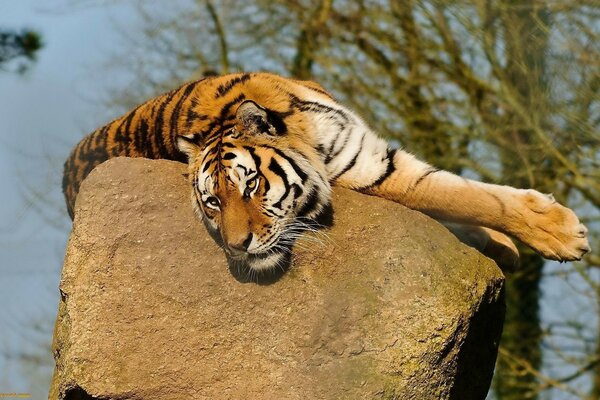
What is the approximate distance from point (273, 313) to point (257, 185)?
0.58 meters

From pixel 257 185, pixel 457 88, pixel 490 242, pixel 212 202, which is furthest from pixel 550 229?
pixel 457 88

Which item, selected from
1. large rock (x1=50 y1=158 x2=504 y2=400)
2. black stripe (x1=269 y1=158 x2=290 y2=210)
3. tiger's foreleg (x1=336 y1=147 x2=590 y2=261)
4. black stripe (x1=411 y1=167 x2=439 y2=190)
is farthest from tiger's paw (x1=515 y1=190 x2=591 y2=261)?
black stripe (x1=269 y1=158 x2=290 y2=210)

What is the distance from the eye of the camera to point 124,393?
10.5 feet

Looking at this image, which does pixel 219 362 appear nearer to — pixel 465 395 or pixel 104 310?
pixel 104 310

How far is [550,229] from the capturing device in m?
3.56

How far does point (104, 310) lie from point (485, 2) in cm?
419

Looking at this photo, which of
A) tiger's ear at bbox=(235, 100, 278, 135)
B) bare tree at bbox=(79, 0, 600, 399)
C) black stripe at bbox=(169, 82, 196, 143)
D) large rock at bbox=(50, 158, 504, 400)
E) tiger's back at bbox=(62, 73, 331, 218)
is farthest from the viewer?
bare tree at bbox=(79, 0, 600, 399)

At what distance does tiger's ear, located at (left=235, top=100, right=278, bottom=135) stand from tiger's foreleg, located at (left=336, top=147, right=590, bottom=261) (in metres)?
0.38

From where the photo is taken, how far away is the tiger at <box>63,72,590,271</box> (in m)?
3.52

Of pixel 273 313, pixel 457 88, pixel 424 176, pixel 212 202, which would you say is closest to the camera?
pixel 273 313

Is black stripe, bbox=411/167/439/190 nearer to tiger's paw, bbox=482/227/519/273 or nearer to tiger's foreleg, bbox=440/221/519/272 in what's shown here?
→ tiger's foreleg, bbox=440/221/519/272

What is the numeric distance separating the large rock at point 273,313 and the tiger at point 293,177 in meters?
0.14

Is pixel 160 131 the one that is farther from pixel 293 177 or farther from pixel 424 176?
pixel 424 176

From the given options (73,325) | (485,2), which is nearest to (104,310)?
(73,325)
